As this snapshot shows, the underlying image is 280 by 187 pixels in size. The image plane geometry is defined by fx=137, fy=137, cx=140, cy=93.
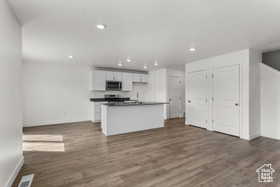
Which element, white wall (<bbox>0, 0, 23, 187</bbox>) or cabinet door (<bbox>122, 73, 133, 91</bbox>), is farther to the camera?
cabinet door (<bbox>122, 73, 133, 91</bbox>)

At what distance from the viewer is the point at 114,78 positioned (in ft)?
21.2

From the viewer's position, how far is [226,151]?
117 inches

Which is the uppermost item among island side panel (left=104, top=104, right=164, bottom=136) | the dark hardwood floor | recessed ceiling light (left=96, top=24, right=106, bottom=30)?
recessed ceiling light (left=96, top=24, right=106, bottom=30)

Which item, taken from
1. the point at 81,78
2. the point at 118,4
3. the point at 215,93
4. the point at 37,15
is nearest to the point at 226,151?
the point at 215,93

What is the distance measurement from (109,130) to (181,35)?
3.25 meters

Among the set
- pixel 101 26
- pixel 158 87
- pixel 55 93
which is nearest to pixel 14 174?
pixel 101 26

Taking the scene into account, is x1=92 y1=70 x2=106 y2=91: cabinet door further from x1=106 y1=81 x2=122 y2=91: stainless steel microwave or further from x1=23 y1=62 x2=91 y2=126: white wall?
x1=23 y1=62 x2=91 y2=126: white wall

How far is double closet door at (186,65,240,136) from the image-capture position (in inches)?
159

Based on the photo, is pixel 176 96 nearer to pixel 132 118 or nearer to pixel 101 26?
pixel 132 118

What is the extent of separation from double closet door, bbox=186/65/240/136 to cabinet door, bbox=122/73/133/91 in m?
2.81

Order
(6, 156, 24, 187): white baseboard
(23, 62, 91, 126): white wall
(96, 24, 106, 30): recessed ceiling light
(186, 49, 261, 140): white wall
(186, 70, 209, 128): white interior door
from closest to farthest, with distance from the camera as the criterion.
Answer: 1. (6, 156, 24, 187): white baseboard
2. (96, 24, 106, 30): recessed ceiling light
3. (186, 49, 261, 140): white wall
4. (186, 70, 209, 128): white interior door
5. (23, 62, 91, 126): white wall

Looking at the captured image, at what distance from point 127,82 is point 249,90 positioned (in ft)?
15.7

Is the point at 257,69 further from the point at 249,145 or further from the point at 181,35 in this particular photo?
the point at 181,35

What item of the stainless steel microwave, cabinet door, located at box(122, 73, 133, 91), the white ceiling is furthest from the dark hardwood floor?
cabinet door, located at box(122, 73, 133, 91)
